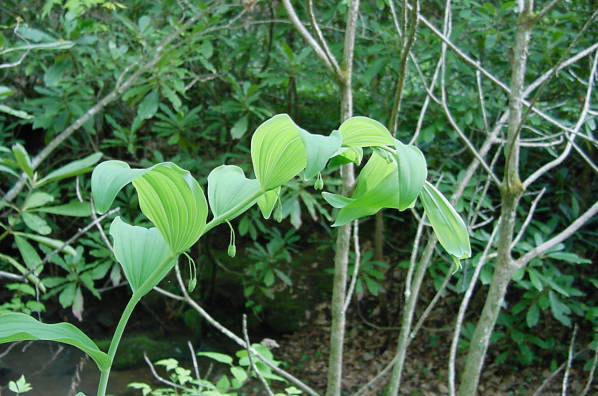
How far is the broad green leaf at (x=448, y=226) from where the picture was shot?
60 cm

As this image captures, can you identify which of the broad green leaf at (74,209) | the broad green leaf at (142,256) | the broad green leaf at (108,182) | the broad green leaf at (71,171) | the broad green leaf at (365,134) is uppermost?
the broad green leaf at (365,134)

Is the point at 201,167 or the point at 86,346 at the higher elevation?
the point at 86,346

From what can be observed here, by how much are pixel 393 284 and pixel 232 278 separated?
4.62ft

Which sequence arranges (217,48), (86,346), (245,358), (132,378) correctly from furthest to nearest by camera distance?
(217,48)
(132,378)
(245,358)
(86,346)

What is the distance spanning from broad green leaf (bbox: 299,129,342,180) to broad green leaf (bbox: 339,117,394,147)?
2.6 inches

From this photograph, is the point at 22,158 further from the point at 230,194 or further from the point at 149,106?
the point at 230,194

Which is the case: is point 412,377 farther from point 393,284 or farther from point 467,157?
point 467,157

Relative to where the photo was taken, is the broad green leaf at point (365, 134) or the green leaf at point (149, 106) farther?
the green leaf at point (149, 106)

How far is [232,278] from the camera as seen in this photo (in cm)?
473

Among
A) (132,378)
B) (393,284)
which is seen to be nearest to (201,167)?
(132,378)

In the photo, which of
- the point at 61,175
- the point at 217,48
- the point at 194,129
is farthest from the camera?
the point at 194,129

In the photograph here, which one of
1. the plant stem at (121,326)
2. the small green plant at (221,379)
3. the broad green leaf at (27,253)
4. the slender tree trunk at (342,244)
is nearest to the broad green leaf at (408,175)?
the plant stem at (121,326)

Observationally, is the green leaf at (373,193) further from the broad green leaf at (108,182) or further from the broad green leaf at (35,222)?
the broad green leaf at (35,222)

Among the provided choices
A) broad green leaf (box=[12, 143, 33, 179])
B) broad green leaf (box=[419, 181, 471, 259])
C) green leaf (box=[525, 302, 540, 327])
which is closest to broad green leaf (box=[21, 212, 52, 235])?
broad green leaf (box=[12, 143, 33, 179])
